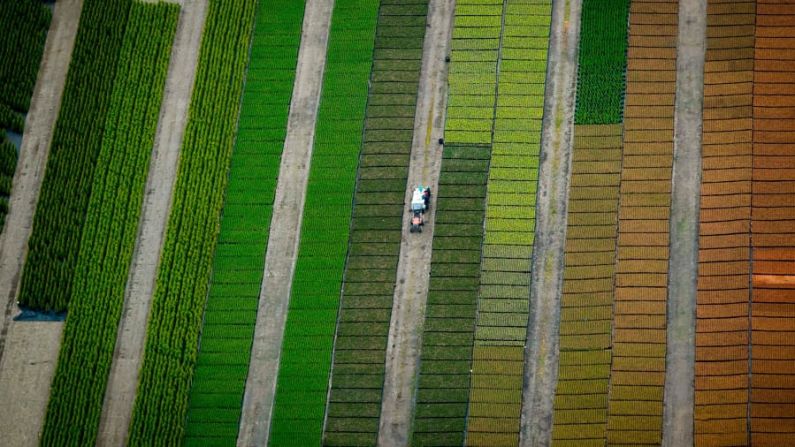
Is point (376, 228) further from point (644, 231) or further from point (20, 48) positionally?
point (20, 48)

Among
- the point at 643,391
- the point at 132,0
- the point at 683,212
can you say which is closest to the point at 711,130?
the point at 683,212

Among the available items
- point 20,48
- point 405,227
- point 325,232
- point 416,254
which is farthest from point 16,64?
point 416,254

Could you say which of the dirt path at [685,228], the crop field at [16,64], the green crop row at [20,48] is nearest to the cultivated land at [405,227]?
the dirt path at [685,228]

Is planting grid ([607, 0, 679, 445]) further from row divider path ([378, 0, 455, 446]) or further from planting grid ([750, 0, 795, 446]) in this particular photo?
row divider path ([378, 0, 455, 446])

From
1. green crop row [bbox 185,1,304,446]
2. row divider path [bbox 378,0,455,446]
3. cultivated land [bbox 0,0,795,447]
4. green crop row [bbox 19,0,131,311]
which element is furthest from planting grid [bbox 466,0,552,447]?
green crop row [bbox 19,0,131,311]

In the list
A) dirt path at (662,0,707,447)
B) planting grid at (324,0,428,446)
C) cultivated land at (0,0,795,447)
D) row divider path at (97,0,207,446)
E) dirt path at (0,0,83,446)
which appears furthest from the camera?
dirt path at (0,0,83,446)

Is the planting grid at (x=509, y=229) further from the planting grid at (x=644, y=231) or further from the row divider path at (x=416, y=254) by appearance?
the planting grid at (x=644, y=231)
